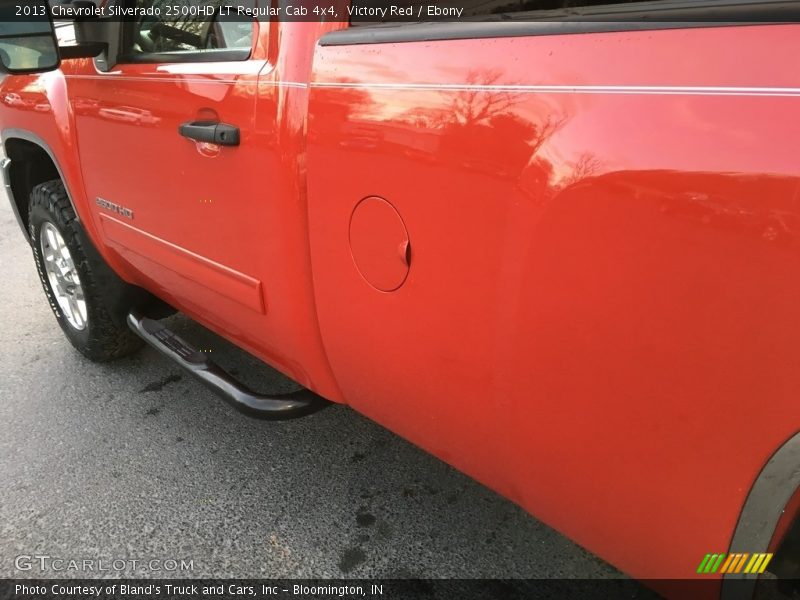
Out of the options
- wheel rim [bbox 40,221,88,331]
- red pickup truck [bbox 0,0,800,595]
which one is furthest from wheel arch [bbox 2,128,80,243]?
red pickup truck [bbox 0,0,800,595]

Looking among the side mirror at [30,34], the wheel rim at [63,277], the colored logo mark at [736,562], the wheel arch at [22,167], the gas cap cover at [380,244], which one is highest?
the side mirror at [30,34]

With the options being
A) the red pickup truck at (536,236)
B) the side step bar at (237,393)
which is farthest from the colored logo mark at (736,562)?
the side step bar at (237,393)

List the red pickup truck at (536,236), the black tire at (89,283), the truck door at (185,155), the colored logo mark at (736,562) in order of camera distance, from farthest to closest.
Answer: the black tire at (89,283) → the truck door at (185,155) → the colored logo mark at (736,562) → the red pickup truck at (536,236)

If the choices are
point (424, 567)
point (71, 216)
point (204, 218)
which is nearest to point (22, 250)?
point (71, 216)

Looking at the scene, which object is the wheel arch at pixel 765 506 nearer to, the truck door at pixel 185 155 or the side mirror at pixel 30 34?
the truck door at pixel 185 155

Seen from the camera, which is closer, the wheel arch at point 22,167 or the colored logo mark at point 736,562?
the colored logo mark at point 736,562

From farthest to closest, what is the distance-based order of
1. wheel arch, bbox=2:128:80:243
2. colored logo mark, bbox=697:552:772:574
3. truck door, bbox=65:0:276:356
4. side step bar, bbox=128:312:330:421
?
wheel arch, bbox=2:128:80:243 → side step bar, bbox=128:312:330:421 → truck door, bbox=65:0:276:356 → colored logo mark, bbox=697:552:772:574

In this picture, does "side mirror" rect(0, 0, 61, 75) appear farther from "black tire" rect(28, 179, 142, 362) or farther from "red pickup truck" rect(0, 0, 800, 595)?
"black tire" rect(28, 179, 142, 362)

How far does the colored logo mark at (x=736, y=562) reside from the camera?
43.5 inches

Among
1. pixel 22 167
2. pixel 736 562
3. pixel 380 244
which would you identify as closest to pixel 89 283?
pixel 22 167

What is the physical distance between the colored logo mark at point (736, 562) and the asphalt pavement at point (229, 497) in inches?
40.0

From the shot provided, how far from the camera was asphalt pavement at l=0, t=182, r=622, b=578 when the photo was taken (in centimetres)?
217

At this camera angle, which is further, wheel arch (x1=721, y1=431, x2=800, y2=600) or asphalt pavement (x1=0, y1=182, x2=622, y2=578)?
asphalt pavement (x1=0, y1=182, x2=622, y2=578)

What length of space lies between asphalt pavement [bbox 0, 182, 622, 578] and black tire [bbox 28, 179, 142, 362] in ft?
0.61
